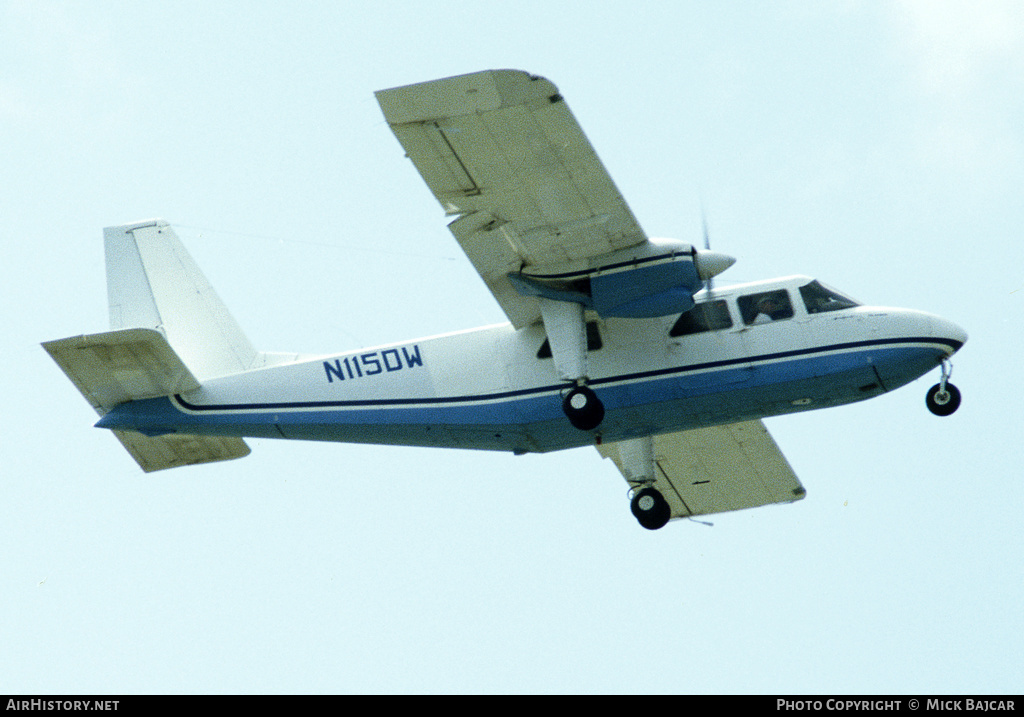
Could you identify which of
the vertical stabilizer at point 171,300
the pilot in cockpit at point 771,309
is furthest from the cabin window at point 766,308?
the vertical stabilizer at point 171,300

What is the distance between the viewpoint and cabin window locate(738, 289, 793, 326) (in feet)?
59.6

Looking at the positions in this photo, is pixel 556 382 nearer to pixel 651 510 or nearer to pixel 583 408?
pixel 583 408

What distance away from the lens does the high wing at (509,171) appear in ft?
50.2

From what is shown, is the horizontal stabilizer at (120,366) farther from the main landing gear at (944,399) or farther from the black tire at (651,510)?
the main landing gear at (944,399)

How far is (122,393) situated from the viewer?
61.5ft

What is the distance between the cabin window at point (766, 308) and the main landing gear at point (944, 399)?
→ 223cm

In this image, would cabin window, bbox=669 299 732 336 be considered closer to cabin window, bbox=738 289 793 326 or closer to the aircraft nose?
cabin window, bbox=738 289 793 326

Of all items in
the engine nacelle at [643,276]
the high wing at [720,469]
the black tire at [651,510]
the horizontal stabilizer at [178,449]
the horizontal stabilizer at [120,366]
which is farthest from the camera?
the high wing at [720,469]

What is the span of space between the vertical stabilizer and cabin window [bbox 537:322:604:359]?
15.1 ft

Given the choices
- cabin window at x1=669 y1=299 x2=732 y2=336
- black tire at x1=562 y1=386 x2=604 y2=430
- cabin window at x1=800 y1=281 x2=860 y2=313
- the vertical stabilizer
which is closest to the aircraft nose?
cabin window at x1=800 y1=281 x2=860 y2=313

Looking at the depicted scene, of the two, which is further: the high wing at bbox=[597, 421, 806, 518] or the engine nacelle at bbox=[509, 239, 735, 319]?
the high wing at bbox=[597, 421, 806, 518]

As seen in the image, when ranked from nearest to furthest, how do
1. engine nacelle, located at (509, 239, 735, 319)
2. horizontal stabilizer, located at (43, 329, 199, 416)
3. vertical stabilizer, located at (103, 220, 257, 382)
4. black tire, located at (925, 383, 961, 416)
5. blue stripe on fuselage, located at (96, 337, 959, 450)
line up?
engine nacelle, located at (509, 239, 735, 319) < horizontal stabilizer, located at (43, 329, 199, 416) < blue stripe on fuselage, located at (96, 337, 959, 450) < black tire, located at (925, 383, 961, 416) < vertical stabilizer, located at (103, 220, 257, 382)
